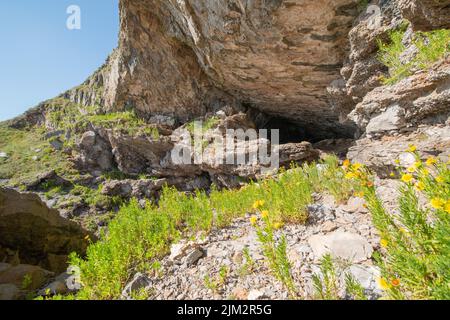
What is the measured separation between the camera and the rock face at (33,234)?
5035mm

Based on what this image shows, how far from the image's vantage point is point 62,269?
4902 mm

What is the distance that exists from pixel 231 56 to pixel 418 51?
7022mm

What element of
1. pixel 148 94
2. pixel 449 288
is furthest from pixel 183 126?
pixel 449 288

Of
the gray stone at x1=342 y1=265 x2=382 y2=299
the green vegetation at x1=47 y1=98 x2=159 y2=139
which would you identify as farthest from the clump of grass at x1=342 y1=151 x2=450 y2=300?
the green vegetation at x1=47 y1=98 x2=159 y2=139

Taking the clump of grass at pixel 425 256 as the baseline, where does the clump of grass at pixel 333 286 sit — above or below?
below

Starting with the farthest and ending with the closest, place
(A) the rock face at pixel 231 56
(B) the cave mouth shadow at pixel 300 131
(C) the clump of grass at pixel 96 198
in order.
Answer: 1. (B) the cave mouth shadow at pixel 300 131
2. (C) the clump of grass at pixel 96 198
3. (A) the rock face at pixel 231 56

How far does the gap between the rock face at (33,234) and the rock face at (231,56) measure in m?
8.44

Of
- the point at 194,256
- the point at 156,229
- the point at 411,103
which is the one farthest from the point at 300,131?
the point at 194,256

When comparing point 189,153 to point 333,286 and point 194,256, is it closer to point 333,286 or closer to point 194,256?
point 194,256

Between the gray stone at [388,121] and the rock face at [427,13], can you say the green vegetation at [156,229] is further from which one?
the rock face at [427,13]

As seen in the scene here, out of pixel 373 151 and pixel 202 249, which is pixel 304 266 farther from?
pixel 373 151

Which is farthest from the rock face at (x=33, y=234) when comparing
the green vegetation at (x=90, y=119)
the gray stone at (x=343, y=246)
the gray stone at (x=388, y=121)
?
the green vegetation at (x=90, y=119)

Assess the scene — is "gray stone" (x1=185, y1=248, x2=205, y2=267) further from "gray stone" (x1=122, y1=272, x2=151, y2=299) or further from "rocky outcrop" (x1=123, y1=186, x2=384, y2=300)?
"gray stone" (x1=122, y1=272, x2=151, y2=299)

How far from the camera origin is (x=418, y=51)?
199 inches
